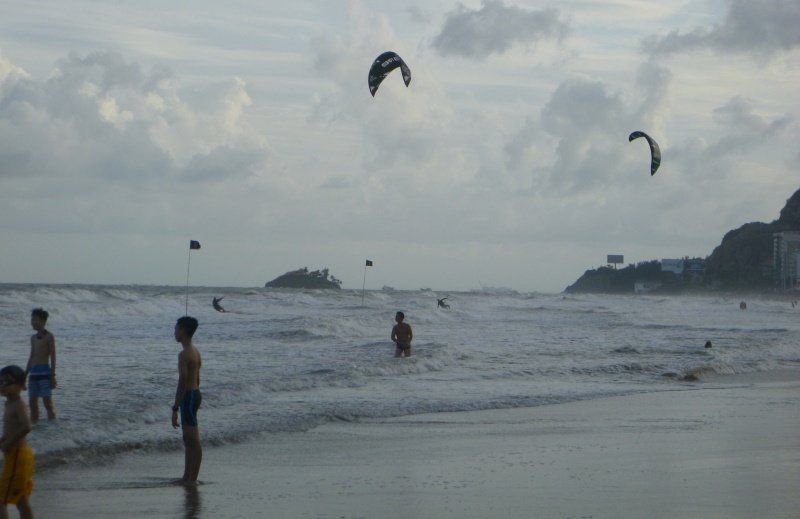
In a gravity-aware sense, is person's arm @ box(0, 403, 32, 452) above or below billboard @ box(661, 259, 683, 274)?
below

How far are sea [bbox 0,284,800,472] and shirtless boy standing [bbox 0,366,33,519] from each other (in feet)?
10.5

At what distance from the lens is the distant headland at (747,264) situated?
134m

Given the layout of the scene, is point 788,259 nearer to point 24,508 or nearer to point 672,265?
point 672,265

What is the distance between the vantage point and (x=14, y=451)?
6.30 meters

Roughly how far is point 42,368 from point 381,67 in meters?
8.10

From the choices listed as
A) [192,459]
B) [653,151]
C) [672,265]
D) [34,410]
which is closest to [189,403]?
[192,459]

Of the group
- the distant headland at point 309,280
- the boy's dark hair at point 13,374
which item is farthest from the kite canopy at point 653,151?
the distant headland at point 309,280

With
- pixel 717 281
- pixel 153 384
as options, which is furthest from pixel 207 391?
pixel 717 281

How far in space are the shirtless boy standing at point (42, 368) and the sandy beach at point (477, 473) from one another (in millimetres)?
2038

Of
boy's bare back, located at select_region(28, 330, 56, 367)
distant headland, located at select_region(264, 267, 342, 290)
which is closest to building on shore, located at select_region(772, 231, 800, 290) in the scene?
distant headland, located at select_region(264, 267, 342, 290)

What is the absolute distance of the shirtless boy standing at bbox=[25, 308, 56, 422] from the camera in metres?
11.5

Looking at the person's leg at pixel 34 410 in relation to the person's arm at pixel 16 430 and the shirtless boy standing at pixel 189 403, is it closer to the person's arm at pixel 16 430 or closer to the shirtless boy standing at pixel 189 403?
the shirtless boy standing at pixel 189 403

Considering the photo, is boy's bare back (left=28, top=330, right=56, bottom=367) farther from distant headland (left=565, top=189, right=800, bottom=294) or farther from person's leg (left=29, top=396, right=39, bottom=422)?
distant headland (left=565, top=189, right=800, bottom=294)

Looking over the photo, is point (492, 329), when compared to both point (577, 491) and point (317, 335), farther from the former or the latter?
point (577, 491)
